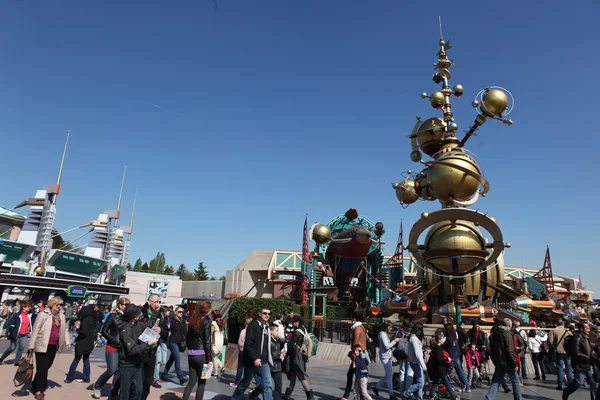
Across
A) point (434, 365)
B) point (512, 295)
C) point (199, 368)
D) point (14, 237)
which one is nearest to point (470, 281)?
point (512, 295)

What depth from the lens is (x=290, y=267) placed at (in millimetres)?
49562

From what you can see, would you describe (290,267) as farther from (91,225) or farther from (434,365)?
(434,365)

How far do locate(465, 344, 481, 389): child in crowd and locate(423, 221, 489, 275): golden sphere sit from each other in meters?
5.44

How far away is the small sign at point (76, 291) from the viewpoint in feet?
99.6

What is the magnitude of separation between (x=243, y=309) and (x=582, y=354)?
974 centimetres

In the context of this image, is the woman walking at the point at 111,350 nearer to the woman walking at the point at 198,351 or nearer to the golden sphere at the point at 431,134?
the woman walking at the point at 198,351

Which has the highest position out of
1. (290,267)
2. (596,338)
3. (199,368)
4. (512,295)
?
(290,267)

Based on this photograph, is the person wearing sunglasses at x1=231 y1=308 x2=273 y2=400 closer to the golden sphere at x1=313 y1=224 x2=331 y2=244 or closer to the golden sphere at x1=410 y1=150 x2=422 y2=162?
the golden sphere at x1=410 y1=150 x2=422 y2=162

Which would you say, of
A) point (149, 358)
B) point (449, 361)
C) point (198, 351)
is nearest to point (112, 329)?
point (149, 358)

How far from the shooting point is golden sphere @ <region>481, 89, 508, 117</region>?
15305 millimetres

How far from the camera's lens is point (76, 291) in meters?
30.8

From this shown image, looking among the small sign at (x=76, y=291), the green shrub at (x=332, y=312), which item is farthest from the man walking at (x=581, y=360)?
the small sign at (x=76, y=291)

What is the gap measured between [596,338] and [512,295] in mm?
7590

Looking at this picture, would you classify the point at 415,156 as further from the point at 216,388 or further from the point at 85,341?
the point at 85,341
